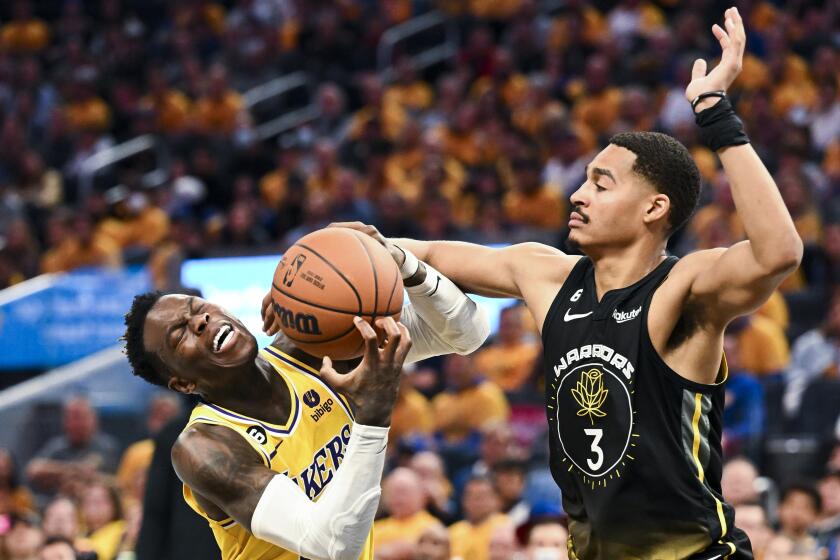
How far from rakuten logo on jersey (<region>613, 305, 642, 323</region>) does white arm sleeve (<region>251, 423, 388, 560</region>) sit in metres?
0.71

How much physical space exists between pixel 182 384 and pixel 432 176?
26.1 feet

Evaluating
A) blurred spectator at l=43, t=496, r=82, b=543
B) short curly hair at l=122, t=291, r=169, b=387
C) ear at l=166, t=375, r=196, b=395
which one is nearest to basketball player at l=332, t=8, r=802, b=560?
ear at l=166, t=375, r=196, b=395

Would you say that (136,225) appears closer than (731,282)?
No

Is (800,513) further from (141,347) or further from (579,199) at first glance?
(141,347)

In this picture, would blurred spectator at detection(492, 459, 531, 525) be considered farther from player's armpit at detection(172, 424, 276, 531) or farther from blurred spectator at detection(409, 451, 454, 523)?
player's armpit at detection(172, 424, 276, 531)

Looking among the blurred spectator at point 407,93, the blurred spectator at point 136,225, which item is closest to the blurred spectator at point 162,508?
the blurred spectator at point 136,225

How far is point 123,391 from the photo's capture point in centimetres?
1080

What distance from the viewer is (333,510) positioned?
359 cm

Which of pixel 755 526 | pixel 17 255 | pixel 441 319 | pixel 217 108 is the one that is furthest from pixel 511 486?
pixel 217 108

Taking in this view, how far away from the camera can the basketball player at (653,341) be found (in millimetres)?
3484

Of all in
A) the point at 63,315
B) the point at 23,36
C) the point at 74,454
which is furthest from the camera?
the point at 23,36

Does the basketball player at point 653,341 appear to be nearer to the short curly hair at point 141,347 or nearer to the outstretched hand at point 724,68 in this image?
the outstretched hand at point 724,68

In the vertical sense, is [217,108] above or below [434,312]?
below

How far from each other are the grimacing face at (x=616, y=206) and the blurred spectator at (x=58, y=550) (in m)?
3.72
